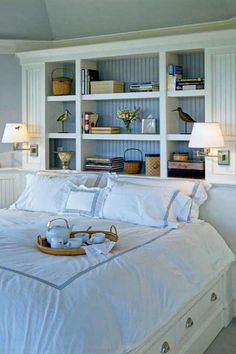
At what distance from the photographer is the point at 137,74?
4613 mm

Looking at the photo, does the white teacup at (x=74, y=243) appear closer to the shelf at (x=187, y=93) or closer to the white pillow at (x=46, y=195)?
the white pillow at (x=46, y=195)

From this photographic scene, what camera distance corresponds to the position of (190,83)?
4098 mm

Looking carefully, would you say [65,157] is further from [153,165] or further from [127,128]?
[153,165]

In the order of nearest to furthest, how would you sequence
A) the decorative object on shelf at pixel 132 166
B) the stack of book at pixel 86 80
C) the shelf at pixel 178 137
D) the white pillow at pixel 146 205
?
the white pillow at pixel 146 205, the shelf at pixel 178 137, the decorative object on shelf at pixel 132 166, the stack of book at pixel 86 80

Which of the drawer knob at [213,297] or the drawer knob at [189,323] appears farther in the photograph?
the drawer knob at [213,297]

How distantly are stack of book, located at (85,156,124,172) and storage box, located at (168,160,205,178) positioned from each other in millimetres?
625

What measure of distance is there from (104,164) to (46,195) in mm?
665

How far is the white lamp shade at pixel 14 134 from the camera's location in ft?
15.5

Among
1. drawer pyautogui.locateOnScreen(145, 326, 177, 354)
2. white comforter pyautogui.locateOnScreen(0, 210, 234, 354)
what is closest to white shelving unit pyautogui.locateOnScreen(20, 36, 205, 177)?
white comforter pyautogui.locateOnScreen(0, 210, 234, 354)

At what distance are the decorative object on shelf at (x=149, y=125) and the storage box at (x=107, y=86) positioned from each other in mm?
414

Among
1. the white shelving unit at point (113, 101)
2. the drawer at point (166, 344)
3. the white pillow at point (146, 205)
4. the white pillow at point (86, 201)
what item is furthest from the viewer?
the white shelving unit at point (113, 101)

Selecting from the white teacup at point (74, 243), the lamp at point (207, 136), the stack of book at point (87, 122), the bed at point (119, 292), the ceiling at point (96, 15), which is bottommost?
the bed at point (119, 292)

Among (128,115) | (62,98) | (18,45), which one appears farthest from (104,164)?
(18,45)

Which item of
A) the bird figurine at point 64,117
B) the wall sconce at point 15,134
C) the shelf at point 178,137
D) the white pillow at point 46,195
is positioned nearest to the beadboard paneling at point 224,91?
the shelf at point 178,137
